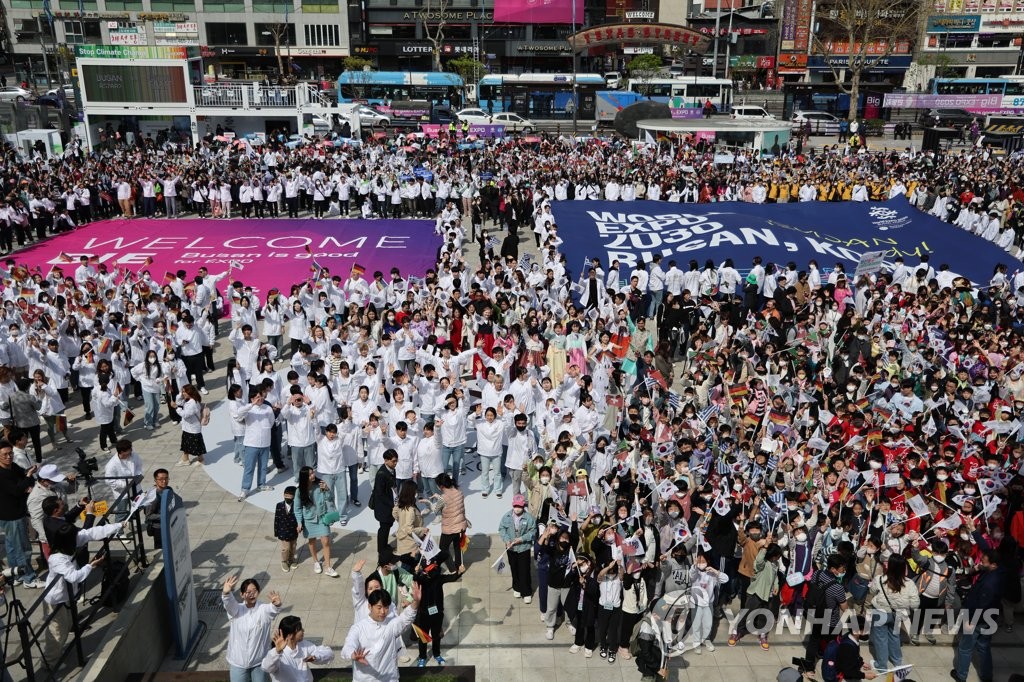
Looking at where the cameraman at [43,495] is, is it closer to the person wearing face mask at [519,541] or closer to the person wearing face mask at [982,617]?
the person wearing face mask at [519,541]

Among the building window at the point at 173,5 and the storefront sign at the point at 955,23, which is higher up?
the building window at the point at 173,5

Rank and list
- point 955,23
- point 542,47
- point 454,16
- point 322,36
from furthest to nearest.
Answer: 1. point 542,47
2. point 454,16
3. point 322,36
4. point 955,23

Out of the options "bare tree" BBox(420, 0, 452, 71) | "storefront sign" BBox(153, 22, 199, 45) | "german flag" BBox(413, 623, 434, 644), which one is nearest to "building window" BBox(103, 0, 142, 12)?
"storefront sign" BBox(153, 22, 199, 45)

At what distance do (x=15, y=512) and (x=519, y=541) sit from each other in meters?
5.29

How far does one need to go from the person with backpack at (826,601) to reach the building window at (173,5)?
72.7 m

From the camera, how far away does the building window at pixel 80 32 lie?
65.7 meters

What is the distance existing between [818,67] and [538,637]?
66.4 metres

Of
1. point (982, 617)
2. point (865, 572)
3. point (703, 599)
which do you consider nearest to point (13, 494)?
point (703, 599)

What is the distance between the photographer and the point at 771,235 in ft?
66.9

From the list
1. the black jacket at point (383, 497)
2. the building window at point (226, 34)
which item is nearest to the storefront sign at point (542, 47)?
the building window at point (226, 34)

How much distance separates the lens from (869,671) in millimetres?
7457

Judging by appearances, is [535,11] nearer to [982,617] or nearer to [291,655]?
[982,617]

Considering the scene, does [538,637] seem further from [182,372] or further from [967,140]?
[967,140]

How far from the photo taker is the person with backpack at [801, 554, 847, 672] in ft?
26.0
